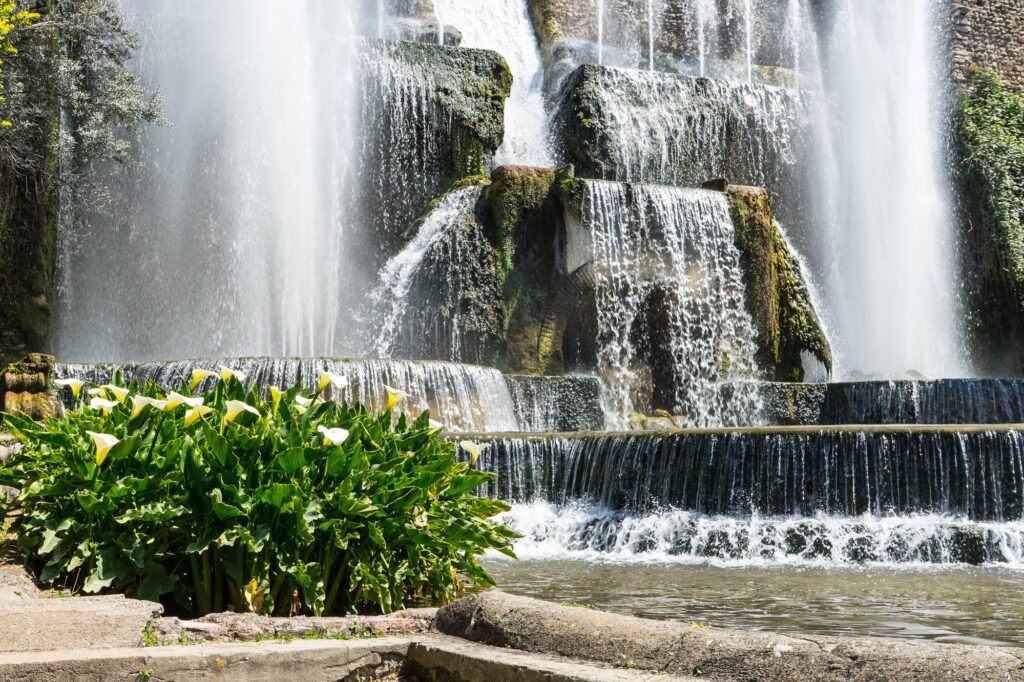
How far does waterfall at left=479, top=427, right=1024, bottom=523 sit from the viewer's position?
8.03 m

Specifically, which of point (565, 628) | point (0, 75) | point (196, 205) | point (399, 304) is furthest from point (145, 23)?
point (565, 628)

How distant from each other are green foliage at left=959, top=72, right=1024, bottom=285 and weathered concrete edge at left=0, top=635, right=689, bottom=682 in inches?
806

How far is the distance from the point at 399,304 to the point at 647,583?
939 cm

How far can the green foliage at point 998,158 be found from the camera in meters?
21.1

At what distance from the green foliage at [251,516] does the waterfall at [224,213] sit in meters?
13.4

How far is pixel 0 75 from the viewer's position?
45.8 feet

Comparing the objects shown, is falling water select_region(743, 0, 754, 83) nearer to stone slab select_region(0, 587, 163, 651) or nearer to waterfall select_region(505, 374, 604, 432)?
waterfall select_region(505, 374, 604, 432)

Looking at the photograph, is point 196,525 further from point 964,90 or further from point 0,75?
point 964,90

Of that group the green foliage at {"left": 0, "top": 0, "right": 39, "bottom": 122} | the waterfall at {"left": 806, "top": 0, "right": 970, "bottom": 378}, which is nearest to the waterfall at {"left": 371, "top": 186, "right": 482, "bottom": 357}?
the green foliage at {"left": 0, "top": 0, "right": 39, "bottom": 122}

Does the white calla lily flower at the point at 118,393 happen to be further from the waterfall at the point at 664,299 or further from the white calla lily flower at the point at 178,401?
the waterfall at the point at 664,299

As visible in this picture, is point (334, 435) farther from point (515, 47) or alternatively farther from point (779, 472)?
point (515, 47)

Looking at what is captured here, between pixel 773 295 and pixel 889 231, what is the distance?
7.13 metres

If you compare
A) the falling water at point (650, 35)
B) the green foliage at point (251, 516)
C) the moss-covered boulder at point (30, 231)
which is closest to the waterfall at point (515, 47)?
the falling water at point (650, 35)

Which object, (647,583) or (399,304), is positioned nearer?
(647,583)
